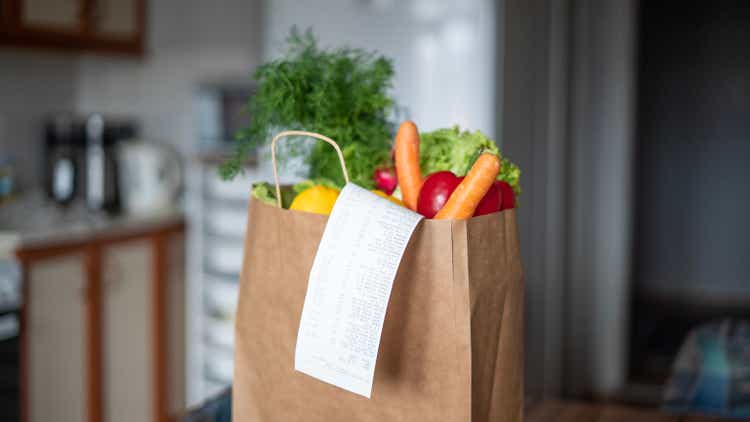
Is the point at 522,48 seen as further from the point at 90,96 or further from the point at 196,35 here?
the point at 90,96

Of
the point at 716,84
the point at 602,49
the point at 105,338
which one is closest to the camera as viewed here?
the point at 105,338

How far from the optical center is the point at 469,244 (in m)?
0.63

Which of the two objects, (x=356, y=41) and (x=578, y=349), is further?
(x=578, y=349)

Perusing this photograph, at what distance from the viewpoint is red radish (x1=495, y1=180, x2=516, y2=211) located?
2.48ft

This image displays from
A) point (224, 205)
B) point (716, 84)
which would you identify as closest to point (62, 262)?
point (224, 205)

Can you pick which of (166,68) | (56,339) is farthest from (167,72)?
(56,339)

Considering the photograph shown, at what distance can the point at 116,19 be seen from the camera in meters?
2.87

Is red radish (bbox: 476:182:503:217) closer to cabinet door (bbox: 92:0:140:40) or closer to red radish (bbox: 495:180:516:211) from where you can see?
red radish (bbox: 495:180:516:211)

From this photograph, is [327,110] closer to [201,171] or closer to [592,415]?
[592,415]

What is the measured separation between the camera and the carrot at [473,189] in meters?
0.66

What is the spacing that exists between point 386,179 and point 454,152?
87mm

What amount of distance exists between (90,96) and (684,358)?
101 inches

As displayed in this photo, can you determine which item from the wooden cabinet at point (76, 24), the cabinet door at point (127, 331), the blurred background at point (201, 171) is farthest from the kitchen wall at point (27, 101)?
the cabinet door at point (127, 331)

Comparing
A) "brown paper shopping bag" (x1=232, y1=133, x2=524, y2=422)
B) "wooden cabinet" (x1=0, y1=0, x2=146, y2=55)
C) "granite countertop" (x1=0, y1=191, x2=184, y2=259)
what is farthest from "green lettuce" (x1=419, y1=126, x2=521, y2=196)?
"wooden cabinet" (x1=0, y1=0, x2=146, y2=55)
